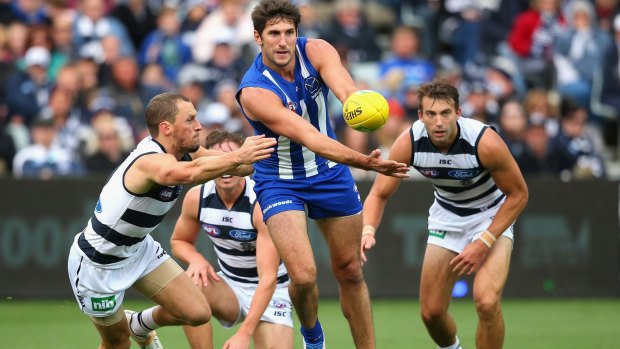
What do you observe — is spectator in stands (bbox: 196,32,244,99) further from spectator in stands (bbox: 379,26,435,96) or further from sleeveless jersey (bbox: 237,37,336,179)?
sleeveless jersey (bbox: 237,37,336,179)

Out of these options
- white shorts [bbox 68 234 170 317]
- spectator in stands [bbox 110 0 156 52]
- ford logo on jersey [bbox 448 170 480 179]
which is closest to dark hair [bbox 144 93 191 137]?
white shorts [bbox 68 234 170 317]

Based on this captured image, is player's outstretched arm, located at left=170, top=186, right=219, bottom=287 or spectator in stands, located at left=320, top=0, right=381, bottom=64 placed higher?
spectator in stands, located at left=320, top=0, right=381, bottom=64

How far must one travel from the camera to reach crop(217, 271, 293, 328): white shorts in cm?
952

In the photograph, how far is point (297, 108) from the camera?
8609 mm

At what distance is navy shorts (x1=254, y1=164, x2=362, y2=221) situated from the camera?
8664mm

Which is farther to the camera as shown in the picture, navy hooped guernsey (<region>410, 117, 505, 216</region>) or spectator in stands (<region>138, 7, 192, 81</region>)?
spectator in stands (<region>138, 7, 192, 81</region>)

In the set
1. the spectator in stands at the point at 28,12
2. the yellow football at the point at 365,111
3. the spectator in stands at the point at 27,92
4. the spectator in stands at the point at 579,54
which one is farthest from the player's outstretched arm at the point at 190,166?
the spectator in stands at the point at 579,54

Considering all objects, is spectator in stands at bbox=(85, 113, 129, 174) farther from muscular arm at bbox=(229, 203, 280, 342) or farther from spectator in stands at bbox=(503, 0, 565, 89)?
spectator in stands at bbox=(503, 0, 565, 89)

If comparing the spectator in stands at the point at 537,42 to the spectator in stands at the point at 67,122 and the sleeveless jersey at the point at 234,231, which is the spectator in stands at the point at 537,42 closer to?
the spectator in stands at the point at 67,122

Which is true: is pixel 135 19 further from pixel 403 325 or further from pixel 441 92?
pixel 441 92

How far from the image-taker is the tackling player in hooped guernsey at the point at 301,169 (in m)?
8.45

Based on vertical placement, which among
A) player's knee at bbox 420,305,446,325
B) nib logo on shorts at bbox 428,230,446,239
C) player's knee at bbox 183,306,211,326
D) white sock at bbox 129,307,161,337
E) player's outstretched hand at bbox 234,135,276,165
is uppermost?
player's outstretched hand at bbox 234,135,276,165

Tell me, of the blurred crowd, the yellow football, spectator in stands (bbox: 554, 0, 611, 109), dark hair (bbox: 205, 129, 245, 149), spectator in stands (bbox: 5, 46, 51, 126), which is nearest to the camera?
the yellow football

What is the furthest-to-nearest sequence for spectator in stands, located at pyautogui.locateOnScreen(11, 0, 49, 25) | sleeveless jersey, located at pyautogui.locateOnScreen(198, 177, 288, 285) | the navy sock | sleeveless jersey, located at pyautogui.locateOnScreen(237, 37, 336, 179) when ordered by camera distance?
1. spectator in stands, located at pyautogui.locateOnScreen(11, 0, 49, 25)
2. sleeveless jersey, located at pyautogui.locateOnScreen(198, 177, 288, 285)
3. the navy sock
4. sleeveless jersey, located at pyautogui.locateOnScreen(237, 37, 336, 179)
